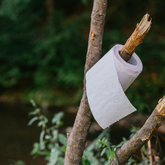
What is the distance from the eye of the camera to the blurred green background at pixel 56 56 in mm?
5379

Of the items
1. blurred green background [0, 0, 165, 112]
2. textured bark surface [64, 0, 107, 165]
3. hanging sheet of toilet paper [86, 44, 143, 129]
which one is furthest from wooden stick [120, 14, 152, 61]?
blurred green background [0, 0, 165, 112]

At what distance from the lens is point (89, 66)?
1009 millimetres

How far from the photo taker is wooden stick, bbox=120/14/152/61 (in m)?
0.80

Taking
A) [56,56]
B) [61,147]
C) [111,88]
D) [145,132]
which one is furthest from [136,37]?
[56,56]

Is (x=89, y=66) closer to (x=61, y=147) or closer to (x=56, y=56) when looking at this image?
(x=61, y=147)

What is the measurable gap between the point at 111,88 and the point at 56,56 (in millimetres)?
5192

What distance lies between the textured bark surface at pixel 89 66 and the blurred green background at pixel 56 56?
402 centimetres

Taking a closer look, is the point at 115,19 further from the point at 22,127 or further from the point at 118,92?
the point at 118,92

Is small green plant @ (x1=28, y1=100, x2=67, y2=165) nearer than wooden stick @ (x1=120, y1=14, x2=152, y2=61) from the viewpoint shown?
No

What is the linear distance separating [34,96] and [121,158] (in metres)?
5.51

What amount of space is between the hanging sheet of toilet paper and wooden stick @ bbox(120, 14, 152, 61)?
37 millimetres

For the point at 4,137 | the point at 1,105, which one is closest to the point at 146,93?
the point at 4,137

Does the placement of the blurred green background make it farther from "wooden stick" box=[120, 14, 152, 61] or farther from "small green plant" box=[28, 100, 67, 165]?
"wooden stick" box=[120, 14, 152, 61]

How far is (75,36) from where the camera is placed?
5.71 meters
